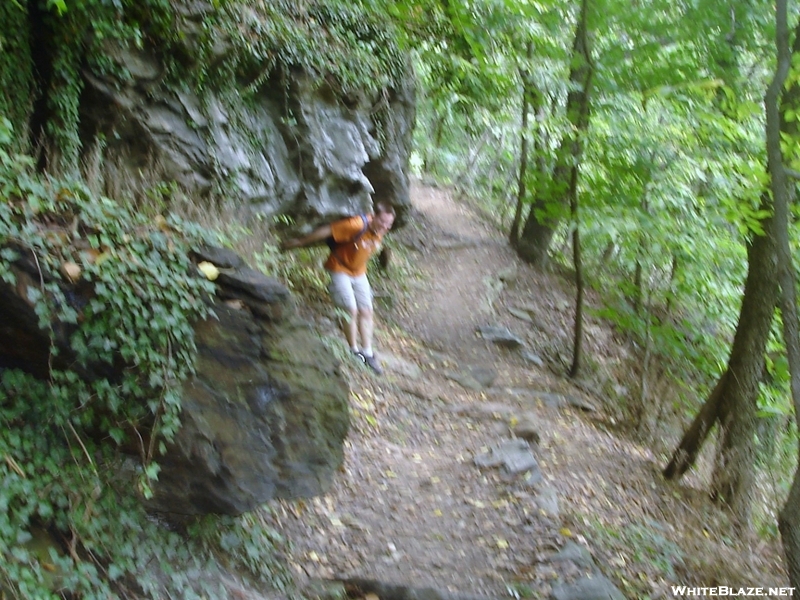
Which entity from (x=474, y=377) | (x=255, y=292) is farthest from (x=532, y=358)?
(x=255, y=292)

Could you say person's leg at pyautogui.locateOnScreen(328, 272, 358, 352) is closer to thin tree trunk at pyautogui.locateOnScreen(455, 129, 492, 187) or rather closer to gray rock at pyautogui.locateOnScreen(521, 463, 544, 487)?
gray rock at pyautogui.locateOnScreen(521, 463, 544, 487)

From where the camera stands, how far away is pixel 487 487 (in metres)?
6.55

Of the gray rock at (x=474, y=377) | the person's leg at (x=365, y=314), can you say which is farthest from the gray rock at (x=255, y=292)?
the gray rock at (x=474, y=377)

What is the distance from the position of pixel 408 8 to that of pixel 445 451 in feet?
22.0

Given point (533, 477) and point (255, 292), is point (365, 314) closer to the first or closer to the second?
point (533, 477)

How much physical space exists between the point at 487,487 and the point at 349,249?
305 centimetres

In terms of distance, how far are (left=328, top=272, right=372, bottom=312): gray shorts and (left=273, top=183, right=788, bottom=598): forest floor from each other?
823 millimetres

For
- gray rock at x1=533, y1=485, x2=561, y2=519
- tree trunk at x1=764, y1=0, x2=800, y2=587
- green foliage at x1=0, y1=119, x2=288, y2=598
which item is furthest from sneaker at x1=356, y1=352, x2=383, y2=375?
tree trunk at x1=764, y1=0, x2=800, y2=587

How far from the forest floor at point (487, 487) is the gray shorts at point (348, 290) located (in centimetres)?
82

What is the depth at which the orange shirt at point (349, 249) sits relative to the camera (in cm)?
726

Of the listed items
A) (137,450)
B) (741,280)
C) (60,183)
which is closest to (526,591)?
(137,450)

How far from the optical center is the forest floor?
17.0 feet

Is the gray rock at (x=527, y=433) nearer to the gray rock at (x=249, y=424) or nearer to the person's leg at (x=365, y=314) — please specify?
the person's leg at (x=365, y=314)

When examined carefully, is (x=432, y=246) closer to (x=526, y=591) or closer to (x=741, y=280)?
(x=741, y=280)
